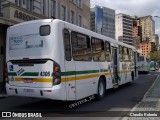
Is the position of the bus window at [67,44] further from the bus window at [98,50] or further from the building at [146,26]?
the building at [146,26]

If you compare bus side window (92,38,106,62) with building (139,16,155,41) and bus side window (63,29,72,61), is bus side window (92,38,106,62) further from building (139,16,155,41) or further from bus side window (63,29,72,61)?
building (139,16,155,41)

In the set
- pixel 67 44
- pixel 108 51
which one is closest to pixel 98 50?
pixel 108 51

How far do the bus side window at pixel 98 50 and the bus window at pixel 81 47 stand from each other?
0.57 meters

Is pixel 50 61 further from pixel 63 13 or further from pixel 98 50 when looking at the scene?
pixel 63 13

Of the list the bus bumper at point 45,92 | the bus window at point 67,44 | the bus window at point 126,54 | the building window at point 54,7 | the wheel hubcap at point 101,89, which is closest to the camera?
the bus bumper at point 45,92

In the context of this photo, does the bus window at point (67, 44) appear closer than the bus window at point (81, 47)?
Yes

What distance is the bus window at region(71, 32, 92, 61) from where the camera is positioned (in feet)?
34.6

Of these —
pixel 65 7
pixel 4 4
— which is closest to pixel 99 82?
pixel 4 4

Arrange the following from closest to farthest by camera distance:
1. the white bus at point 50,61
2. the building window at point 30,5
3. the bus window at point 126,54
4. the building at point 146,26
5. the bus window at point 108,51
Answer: the white bus at point 50,61 → the bus window at point 108,51 → the bus window at point 126,54 → the building window at point 30,5 → the building at point 146,26

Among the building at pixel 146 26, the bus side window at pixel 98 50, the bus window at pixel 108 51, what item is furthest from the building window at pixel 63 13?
the building at pixel 146 26

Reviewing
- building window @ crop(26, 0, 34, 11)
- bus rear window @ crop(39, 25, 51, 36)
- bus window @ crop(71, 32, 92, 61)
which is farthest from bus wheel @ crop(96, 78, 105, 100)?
building window @ crop(26, 0, 34, 11)

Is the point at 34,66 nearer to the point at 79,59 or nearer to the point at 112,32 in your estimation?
the point at 79,59

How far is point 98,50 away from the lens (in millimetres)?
12953

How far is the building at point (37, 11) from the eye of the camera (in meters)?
18.9
